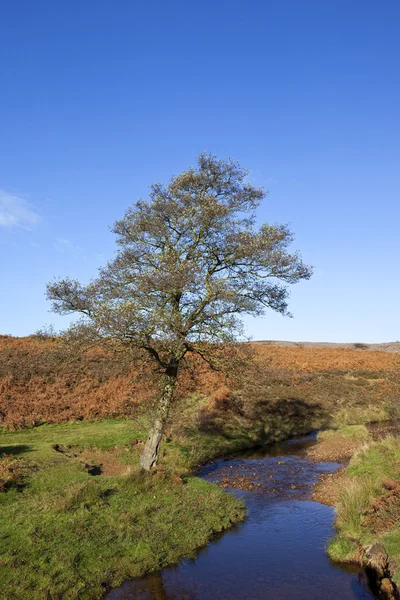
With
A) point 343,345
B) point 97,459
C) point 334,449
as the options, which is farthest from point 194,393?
point 343,345

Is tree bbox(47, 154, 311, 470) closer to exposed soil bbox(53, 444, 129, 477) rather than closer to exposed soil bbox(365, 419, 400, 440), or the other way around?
exposed soil bbox(53, 444, 129, 477)

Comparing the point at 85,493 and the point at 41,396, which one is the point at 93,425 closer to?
the point at 41,396

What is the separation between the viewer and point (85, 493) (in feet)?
59.9

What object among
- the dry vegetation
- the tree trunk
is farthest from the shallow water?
the dry vegetation

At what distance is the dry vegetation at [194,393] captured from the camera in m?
36.1

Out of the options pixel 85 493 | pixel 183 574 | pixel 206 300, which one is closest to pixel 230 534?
pixel 183 574

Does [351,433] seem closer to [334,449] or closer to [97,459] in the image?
[334,449]

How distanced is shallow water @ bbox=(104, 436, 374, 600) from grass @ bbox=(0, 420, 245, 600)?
0.65 meters

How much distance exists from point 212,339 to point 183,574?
9640mm

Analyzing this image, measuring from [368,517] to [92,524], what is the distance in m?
10.0

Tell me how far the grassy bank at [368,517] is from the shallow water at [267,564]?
0.78 meters

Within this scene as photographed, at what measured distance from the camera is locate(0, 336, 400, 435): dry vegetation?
3612cm

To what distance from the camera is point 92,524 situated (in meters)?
16.3

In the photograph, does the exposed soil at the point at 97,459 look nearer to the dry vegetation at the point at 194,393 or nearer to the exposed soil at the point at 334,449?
the dry vegetation at the point at 194,393
